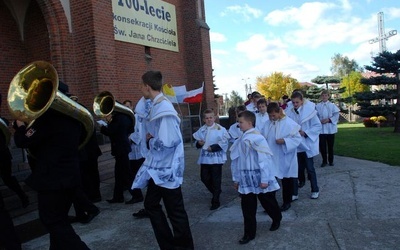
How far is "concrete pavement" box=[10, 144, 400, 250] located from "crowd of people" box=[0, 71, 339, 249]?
212 mm

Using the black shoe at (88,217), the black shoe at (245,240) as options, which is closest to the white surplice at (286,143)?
the black shoe at (245,240)

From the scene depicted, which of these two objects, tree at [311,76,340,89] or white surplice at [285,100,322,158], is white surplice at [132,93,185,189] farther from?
tree at [311,76,340,89]

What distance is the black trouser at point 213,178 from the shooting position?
19.8 feet

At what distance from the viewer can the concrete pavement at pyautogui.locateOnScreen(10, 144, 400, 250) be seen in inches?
168

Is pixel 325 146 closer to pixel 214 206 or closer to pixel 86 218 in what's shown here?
pixel 214 206

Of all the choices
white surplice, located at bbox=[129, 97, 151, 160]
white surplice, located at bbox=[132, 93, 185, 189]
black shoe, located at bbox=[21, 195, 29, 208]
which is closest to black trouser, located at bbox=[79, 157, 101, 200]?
white surplice, located at bbox=[129, 97, 151, 160]

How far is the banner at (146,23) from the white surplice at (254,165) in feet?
29.0

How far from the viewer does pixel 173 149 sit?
398cm

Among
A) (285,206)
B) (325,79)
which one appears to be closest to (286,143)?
(285,206)

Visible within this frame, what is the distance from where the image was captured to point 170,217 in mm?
3975

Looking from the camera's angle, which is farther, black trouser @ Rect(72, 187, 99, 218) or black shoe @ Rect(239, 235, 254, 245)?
black trouser @ Rect(72, 187, 99, 218)

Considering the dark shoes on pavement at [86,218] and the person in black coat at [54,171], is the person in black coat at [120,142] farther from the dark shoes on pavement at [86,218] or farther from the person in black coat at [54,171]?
the person in black coat at [54,171]

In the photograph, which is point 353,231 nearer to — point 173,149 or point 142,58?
point 173,149

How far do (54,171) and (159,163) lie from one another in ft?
3.48
